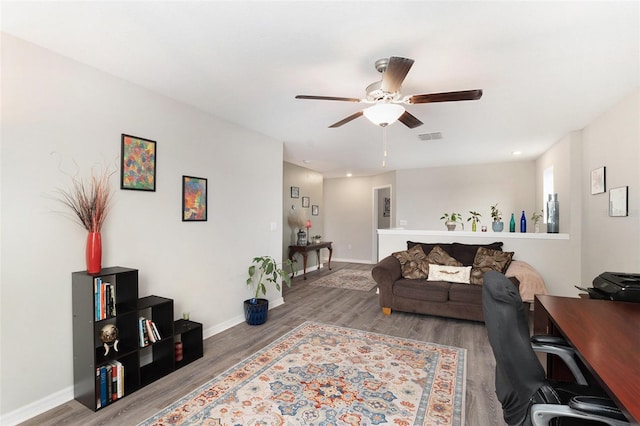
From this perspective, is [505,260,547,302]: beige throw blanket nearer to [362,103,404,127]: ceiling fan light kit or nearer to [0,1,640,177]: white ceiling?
[0,1,640,177]: white ceiling

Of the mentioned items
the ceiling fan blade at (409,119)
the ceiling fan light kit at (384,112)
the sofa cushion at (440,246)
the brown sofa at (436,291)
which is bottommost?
the brown sofa at (436,291)

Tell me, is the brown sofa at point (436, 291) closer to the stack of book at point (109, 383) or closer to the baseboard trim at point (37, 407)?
the stack of book at point (109, 383)

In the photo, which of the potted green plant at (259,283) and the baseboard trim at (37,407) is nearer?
the baseboard trim at (37,407)

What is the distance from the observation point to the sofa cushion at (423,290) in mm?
3865

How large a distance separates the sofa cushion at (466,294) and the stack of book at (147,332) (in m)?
3.28

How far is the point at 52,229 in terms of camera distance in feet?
7.06

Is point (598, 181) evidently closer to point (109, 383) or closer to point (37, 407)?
point (109, 383)

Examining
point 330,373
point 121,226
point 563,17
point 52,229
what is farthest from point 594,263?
point 52,229

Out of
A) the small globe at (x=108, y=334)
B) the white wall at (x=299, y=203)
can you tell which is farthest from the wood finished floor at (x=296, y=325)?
the white wall at (x=299, y=203)

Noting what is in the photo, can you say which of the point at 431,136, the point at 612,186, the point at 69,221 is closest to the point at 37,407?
the point at 69,221

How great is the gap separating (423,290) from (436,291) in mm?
158

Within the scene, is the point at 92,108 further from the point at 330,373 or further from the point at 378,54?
the point at 330,373

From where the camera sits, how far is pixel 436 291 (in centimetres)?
388

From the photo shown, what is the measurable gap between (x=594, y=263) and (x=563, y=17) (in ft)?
10.1
